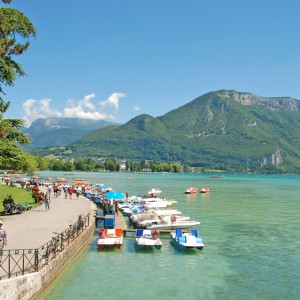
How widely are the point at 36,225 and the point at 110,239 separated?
5.51 meters

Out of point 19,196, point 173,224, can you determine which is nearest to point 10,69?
point 173,224

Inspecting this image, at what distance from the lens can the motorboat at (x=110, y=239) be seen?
90.5 feet

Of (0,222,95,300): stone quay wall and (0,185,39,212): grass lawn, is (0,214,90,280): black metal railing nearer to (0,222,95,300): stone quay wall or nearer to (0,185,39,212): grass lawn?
(0,222,95,300): stone quay wall

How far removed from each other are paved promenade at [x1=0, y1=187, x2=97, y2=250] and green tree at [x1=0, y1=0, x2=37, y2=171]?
4.22 metres

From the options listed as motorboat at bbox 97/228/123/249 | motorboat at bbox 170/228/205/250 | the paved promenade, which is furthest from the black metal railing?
motorboat at bbox 170/228/205/250

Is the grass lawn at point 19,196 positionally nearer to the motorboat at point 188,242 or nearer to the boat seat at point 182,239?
the motorboat at point 188,242

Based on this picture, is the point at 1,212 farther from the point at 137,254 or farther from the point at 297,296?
the point at 297,296

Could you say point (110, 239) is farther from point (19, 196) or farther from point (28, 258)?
point (19, 196)

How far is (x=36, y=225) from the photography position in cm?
2875

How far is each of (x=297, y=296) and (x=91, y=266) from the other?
441 inches

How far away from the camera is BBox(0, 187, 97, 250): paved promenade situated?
74.1 ft

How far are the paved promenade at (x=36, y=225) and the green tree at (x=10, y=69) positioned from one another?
13.9 ft

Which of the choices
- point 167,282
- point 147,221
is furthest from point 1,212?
point 167,282

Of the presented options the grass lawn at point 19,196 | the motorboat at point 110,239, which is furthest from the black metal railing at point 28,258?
the grass lawn at point 19,196
